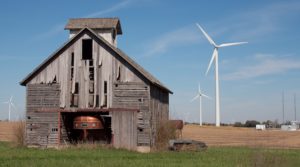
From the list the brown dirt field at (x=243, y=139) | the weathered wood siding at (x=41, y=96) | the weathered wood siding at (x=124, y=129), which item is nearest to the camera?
the weathered wood siding at (x=124, y=129)

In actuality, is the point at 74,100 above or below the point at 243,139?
above

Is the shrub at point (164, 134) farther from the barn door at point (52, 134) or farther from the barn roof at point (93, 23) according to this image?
the barn roof at point (93, 23)

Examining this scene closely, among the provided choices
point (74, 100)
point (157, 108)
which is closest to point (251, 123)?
point (157, 108)

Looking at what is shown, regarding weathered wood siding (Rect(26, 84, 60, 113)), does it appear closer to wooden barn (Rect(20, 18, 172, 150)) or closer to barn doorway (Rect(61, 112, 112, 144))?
wooden barn (Rect(20, 18, 172, 150))

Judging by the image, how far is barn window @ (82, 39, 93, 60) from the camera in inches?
1225

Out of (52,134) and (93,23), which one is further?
(93,23)

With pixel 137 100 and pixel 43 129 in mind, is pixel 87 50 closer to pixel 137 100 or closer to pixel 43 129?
pixel 137 100

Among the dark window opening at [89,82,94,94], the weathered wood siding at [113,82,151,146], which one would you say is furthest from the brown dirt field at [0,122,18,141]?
the weathered wood siding at [113,82,151,146]

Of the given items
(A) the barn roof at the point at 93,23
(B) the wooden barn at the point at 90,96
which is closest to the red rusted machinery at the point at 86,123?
(B) the wooden barn at the point at 90,96

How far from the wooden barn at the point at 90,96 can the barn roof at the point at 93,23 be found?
3.37 m

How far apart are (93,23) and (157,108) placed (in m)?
7.94

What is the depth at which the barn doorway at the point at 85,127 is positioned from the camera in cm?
2973

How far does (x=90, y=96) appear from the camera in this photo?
1166 inches

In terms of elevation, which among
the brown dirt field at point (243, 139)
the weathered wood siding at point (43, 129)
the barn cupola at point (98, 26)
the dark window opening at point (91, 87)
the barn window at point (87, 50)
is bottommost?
the brown dirt field at point (243, 139)
